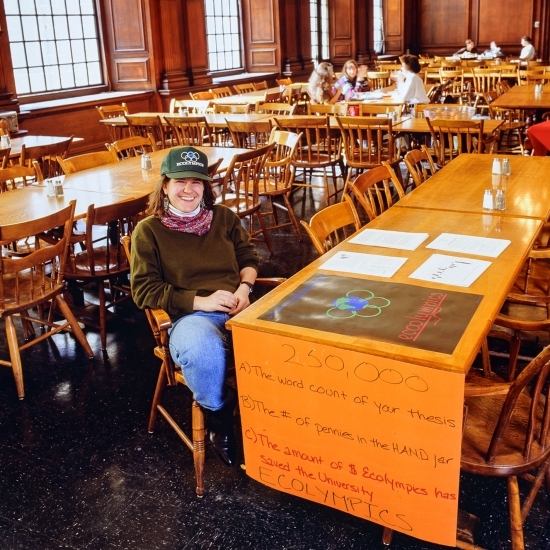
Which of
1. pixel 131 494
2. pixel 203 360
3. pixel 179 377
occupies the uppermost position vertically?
pixel 203 360

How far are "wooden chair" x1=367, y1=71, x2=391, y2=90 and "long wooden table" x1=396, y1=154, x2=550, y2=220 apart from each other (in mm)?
6233

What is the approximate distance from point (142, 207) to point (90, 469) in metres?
1.31

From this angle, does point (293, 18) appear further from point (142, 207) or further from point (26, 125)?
point (142, 207)

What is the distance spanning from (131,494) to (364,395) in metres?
1.08

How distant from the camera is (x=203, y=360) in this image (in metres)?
2.36

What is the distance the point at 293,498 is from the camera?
2418 millimetres

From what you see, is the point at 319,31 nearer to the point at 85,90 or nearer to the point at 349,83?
the point at 349,83

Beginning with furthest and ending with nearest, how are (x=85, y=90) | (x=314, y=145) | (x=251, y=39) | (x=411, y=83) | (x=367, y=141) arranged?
1. (x=251, y=39)
2. (x=85, y=90)
3. (x=411, y=83)
4. (x=314, y=145)
5. (x=367, y=141)

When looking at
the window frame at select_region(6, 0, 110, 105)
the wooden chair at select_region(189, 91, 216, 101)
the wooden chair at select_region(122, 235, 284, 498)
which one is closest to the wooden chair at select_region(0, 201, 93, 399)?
the wooden chair at select_region(122, 235, 284, 498)

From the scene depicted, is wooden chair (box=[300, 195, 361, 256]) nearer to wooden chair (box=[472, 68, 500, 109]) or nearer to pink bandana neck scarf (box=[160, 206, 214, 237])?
pink bandana neck scarf (box=[160, 206, 214, 237])

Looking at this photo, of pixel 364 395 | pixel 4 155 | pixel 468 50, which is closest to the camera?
pixel 364 395

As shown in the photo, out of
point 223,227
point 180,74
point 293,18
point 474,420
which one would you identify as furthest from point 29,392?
point 293,18

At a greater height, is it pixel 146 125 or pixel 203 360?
pixel 146 125

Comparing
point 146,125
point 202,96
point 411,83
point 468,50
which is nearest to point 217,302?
point 146,125
